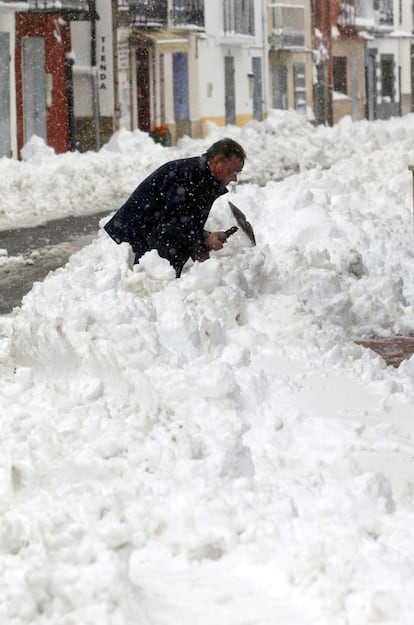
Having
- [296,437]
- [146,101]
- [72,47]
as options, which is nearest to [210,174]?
[296,437]

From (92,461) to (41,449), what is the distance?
0.83 feet

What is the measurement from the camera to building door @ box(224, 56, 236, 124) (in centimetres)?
4062

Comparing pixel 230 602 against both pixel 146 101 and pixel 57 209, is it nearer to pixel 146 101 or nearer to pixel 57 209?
pixel 57 209

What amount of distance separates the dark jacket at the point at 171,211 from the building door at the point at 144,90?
2726 cm

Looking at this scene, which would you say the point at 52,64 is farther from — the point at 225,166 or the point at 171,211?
the point at 225,166

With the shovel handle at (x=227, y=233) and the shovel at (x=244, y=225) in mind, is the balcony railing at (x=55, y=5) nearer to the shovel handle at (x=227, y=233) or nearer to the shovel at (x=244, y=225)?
the shovel at (x=244, y=225)

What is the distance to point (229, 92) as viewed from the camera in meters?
40.8

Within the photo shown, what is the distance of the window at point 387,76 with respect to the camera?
56.7 meters

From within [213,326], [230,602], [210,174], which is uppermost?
[210,174]

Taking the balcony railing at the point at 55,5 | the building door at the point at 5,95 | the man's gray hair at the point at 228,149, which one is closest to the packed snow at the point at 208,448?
the man's gray hair at the point at 228,149

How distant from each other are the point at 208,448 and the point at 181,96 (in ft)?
110

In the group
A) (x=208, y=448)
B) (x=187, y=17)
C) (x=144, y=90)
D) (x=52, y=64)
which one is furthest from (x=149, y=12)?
(x=208, y=448)

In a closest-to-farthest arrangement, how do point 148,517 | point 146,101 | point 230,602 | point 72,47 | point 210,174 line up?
point 230,602
point 148,517
point 210,174
point 72,47
point 146,101

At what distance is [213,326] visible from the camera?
21.1 ft
